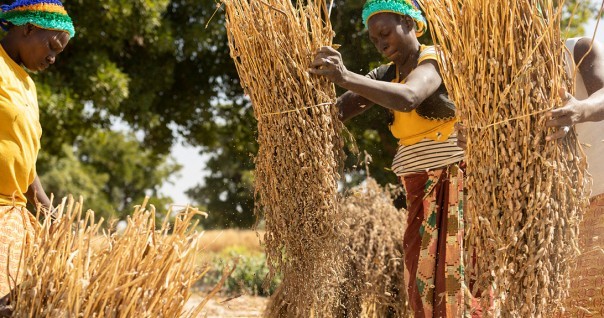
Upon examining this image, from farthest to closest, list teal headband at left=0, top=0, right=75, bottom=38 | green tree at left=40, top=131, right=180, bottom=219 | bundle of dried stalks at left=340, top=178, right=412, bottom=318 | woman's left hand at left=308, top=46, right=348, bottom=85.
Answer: green tree at left=40, top=131, right=180, bottom=219, bundle of dried stalks at left=340, top=178, right=412, bottom=318, woman's left hand at left=308, top=46, right=348, bottom=85, teal headband at left=0, top=0, right=75, bottom=38

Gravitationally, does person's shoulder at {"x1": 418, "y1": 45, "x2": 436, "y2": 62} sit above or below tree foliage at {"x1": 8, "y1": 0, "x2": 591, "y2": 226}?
below

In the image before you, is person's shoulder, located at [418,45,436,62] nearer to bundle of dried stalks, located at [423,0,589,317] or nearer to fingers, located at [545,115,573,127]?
bundle of dried stalks, located at [423,0,589,317]

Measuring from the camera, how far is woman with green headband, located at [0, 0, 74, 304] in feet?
9.27

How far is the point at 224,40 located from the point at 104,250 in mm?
8554

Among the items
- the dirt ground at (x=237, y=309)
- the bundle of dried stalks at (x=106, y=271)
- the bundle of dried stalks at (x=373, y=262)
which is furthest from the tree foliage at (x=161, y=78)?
the bundle of dried stalks at (x=106, y=271)

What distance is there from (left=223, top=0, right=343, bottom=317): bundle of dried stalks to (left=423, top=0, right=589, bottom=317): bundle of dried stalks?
83 centimetres

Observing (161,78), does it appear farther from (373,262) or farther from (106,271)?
(106,271)

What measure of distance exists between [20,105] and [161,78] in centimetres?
767

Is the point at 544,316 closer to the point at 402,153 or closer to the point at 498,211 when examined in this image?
the point at 498,211

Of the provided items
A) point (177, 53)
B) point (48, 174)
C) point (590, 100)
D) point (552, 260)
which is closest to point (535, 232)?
point (552, 260)

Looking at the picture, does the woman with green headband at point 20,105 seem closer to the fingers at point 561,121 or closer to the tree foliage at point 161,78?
the fingers at point 561,121

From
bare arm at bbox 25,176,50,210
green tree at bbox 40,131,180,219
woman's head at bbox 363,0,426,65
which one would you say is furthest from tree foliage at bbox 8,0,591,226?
green tree at bbox 40,131,180,219

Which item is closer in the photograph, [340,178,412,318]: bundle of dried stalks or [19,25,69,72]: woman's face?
[19,25,69,72]: woman's face

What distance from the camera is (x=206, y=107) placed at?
11383 millimetres
